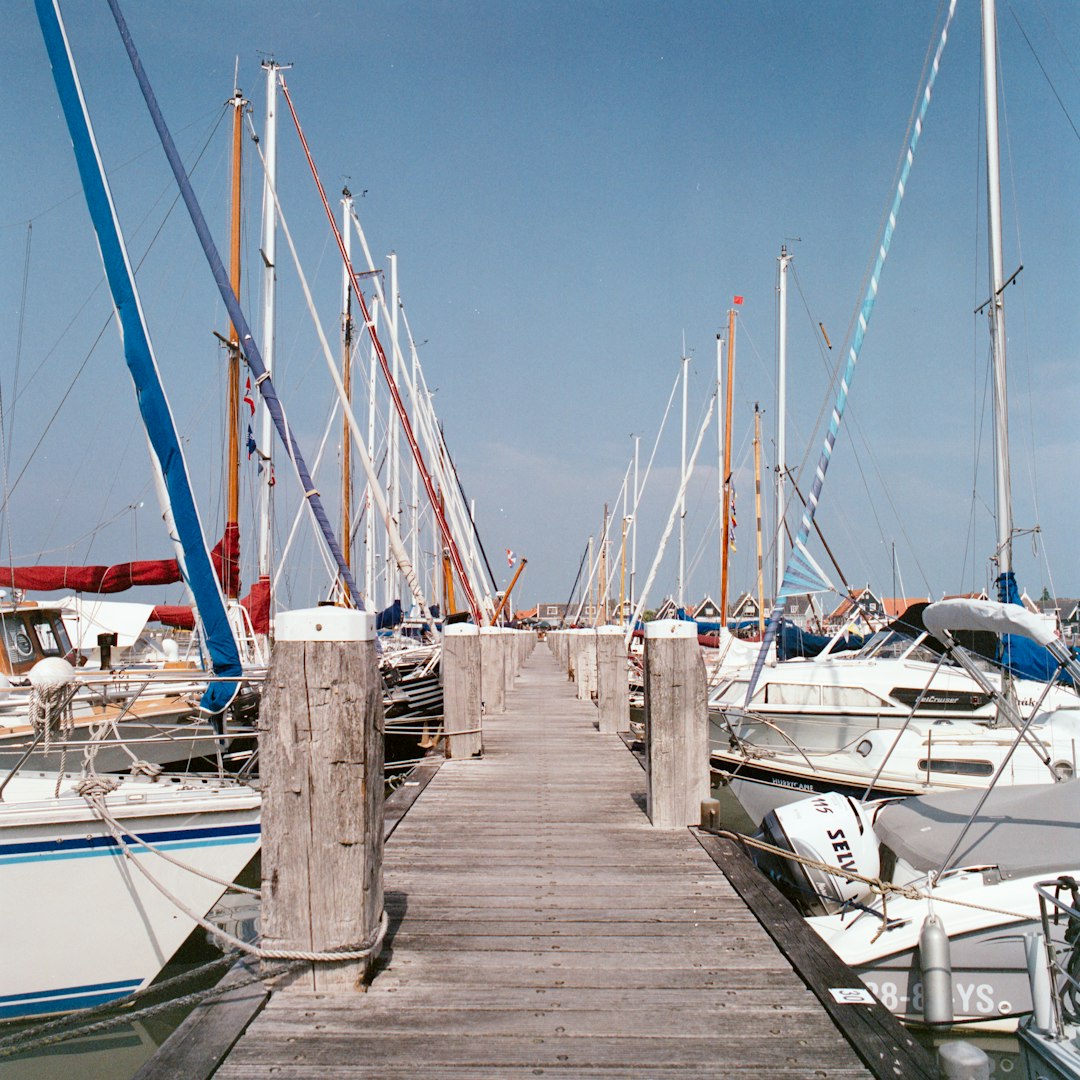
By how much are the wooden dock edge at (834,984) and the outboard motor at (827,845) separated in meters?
2.02

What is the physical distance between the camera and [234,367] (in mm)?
19062

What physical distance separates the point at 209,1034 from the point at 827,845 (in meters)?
5.67

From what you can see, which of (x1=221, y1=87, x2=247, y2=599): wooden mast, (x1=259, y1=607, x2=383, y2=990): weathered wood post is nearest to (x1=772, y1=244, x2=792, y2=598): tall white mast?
(x1=221, y1=87, x2=247, y2=599): wooden mast

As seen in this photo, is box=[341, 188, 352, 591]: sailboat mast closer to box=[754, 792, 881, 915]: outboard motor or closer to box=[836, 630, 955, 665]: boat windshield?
box=[836, 630, 955, 665]: boat windshield

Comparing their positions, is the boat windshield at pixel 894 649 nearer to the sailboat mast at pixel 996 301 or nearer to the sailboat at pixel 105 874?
the sailboat mast at pixel 996 301

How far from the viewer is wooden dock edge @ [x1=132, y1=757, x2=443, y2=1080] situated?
3.28 metres

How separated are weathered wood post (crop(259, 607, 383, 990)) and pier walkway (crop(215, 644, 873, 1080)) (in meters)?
0.33

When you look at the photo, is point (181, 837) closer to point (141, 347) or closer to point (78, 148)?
point (141, 347)

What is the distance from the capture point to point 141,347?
11.1m

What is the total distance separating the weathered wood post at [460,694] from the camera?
10.8 m

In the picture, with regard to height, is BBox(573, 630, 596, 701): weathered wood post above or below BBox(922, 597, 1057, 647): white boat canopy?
below

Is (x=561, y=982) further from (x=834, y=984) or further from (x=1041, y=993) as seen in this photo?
(x=1041, y=993)

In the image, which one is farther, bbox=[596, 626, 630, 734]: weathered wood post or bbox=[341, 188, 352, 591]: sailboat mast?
bbox=[341, 188, 352, 591]: sailboat mast

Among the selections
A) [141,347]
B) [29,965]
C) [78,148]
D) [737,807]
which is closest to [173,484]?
[141,347]
